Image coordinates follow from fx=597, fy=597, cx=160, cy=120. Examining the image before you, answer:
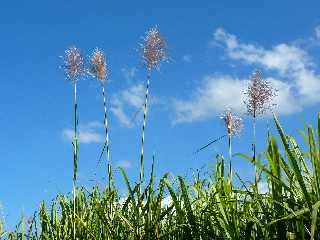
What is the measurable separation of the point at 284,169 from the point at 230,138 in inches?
57.0

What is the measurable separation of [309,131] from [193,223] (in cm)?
85

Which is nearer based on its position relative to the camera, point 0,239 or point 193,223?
point 193,223

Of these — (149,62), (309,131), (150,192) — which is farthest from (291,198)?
(149,62)


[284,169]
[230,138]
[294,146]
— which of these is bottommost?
[284,169]

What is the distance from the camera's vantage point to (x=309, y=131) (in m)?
3.09

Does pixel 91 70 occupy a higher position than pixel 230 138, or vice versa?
pixel 91 70

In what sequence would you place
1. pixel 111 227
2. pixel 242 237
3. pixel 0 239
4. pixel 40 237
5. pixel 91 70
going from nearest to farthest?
pixel 242 237 → pixel 111 227 → pixel 91 70 → pixel 40 237 → pixel 0 239

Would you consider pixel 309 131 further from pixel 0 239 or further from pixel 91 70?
pixel 0 239

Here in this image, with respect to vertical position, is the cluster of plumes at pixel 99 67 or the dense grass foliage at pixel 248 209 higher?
the cluster of plumes at pixel 99 67

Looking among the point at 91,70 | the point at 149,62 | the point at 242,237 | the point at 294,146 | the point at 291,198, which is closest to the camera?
the point at 291,198

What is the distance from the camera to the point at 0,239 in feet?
20.4

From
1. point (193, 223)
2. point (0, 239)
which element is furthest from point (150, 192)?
point (0, 239)

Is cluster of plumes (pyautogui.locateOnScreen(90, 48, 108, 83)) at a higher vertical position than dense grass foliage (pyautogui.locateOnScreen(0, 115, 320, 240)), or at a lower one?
higher

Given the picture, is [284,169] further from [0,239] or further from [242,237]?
[0,239]
